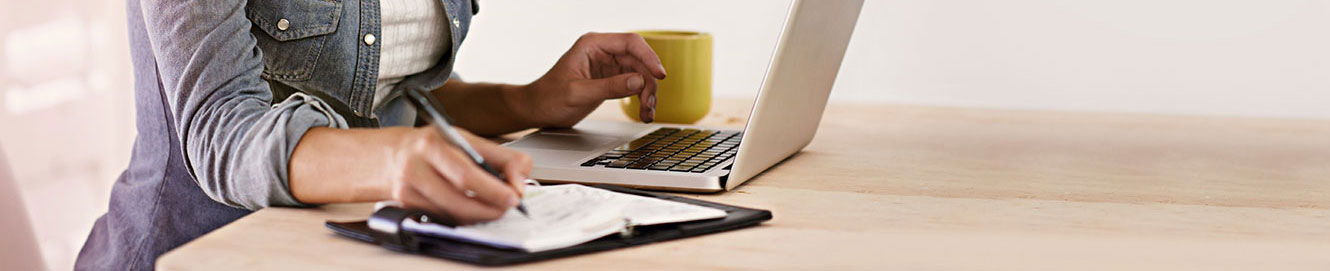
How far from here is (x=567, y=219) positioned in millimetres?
660

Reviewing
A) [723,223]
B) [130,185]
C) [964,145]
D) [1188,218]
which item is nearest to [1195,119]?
[964,145]

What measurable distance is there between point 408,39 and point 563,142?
212 mm

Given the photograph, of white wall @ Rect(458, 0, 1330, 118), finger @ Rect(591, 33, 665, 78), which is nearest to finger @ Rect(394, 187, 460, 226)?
finger @ Rect(591, 33, 665, 78)

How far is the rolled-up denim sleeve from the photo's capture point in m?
0.77

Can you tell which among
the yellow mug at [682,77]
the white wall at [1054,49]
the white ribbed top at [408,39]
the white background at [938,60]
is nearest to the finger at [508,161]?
the white ribbed top at [408,39]

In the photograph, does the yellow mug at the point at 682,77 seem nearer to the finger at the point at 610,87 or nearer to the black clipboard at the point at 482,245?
the finger at the point at 610,87

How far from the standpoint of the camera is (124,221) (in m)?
1.07

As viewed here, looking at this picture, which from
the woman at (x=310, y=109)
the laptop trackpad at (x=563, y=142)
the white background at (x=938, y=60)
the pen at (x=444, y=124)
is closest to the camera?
the pen at (x=444, y=124)

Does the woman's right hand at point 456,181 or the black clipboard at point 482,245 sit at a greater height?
the woman's right hand at point 456,181

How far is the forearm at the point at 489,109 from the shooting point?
1.19 meters

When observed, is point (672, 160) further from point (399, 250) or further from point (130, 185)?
point (130, 185)

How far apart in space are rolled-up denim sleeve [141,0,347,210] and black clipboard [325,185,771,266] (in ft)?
0.39

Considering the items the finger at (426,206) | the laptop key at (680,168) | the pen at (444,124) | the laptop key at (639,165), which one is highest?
the pen at (444,124)

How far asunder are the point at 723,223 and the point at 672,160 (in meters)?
0.23
